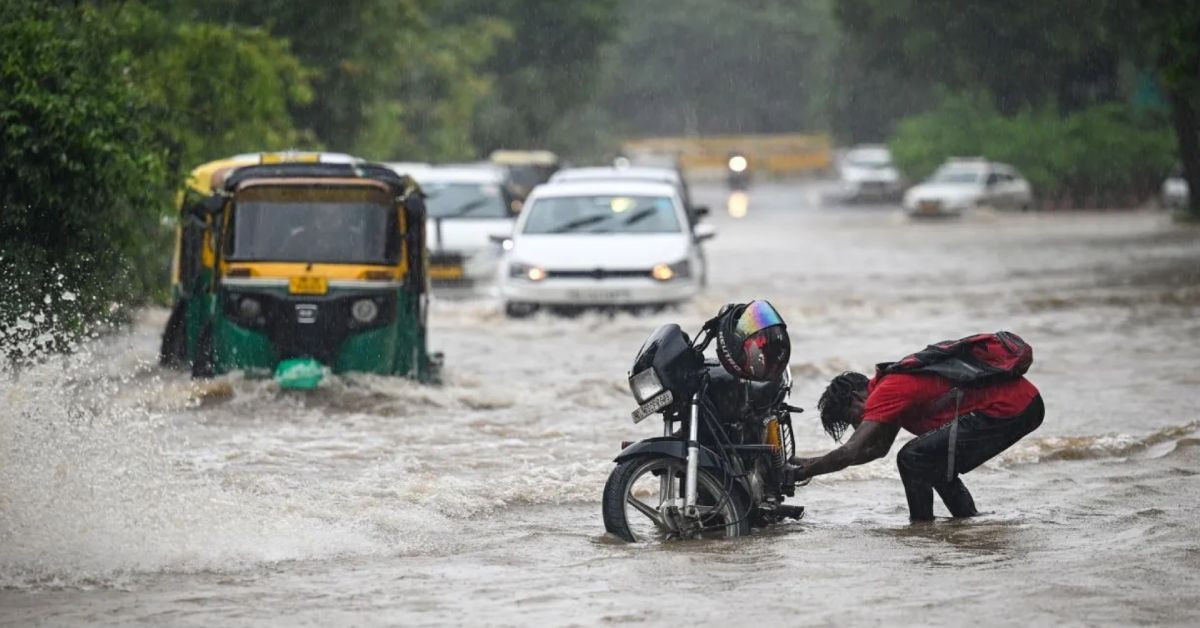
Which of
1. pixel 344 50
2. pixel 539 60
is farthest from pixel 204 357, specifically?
pixel 539 60

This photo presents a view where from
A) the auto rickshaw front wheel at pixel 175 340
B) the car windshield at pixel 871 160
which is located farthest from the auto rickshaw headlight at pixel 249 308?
the car windshield at pixel 871 160

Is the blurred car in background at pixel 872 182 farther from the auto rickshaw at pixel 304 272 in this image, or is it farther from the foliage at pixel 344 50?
the auto rickshaw at pixel 304 272

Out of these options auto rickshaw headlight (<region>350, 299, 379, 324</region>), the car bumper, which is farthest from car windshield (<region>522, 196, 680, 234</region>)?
auto rickshaw headlight (<region>350, 299, 379, 324</region>)

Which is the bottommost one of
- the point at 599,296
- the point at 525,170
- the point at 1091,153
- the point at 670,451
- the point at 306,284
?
the point at 599,296

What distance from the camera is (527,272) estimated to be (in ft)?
71.5

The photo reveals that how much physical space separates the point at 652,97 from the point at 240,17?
6588 cm

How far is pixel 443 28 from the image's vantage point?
55312 millimetres

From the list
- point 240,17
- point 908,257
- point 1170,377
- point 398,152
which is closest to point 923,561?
point 1170,377

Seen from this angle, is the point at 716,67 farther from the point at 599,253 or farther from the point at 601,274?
the point at 601,274

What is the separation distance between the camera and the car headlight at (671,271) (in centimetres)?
2166

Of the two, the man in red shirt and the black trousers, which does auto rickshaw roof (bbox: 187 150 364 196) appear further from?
the black trousers

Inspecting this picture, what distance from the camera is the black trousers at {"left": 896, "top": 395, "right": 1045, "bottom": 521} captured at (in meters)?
9.65

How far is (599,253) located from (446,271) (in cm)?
455

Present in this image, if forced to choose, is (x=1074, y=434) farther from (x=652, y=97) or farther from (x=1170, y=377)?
(x=652, y=97)
